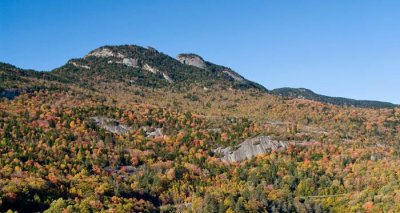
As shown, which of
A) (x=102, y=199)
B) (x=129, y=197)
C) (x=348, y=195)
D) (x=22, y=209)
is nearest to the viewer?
(x=22, y=209)

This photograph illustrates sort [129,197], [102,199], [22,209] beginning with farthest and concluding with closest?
[129,197] < [102,199] < [22,209]

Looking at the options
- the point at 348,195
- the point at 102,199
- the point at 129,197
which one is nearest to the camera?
the point at 102,199

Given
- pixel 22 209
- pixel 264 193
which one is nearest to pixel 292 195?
pixel 264 193

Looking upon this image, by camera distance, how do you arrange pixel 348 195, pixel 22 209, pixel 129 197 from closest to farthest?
pixel 22 209, pixel 129 197, pixel 348 195

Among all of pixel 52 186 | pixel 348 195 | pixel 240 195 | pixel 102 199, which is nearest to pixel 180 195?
pixel 240 195

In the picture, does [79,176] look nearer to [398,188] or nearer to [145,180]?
[145,180]

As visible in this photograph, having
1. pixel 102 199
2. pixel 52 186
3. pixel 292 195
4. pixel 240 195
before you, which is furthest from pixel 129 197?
pixel 292 195

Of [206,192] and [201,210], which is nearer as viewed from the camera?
[201,210]

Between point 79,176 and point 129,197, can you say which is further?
point 79,176

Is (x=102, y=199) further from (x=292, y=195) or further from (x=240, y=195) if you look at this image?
(x=292, y=195)
